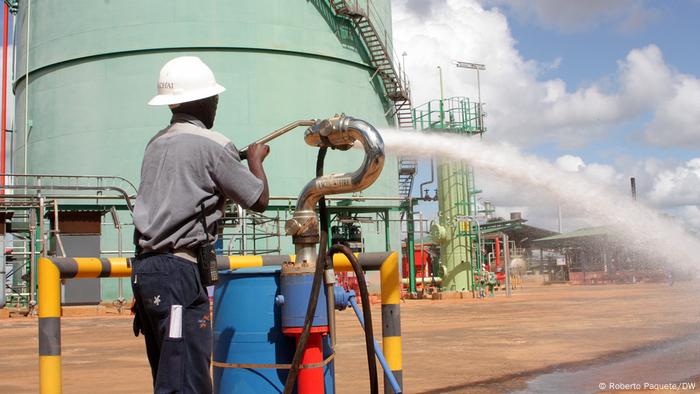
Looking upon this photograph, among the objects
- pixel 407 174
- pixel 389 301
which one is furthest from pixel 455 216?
pixel 389 301

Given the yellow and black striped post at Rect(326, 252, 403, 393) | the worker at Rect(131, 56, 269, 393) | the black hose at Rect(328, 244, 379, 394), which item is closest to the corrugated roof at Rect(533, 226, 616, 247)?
the yellow and black striped post at Rect(326, 252, 403, 393)

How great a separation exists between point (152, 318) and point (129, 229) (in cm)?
2160

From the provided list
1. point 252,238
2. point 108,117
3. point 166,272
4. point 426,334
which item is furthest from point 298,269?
point 108,117

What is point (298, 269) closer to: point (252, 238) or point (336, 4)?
point (252, 238)

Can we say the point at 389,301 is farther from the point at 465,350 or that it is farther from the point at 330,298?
the point at 465,350

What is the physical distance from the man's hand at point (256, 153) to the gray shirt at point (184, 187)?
0.11 metres

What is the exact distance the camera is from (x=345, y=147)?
329cm

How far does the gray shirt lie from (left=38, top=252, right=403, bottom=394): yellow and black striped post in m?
0.52

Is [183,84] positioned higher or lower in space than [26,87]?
lower

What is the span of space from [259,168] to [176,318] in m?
0.72

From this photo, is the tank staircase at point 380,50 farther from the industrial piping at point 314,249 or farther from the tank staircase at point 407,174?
the industrial piping at point 314,249

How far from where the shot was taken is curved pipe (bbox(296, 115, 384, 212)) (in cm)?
311

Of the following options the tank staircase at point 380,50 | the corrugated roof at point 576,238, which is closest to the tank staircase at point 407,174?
the tank staircase at point 380,50

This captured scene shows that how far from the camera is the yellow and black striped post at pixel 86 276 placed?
3.12 m
